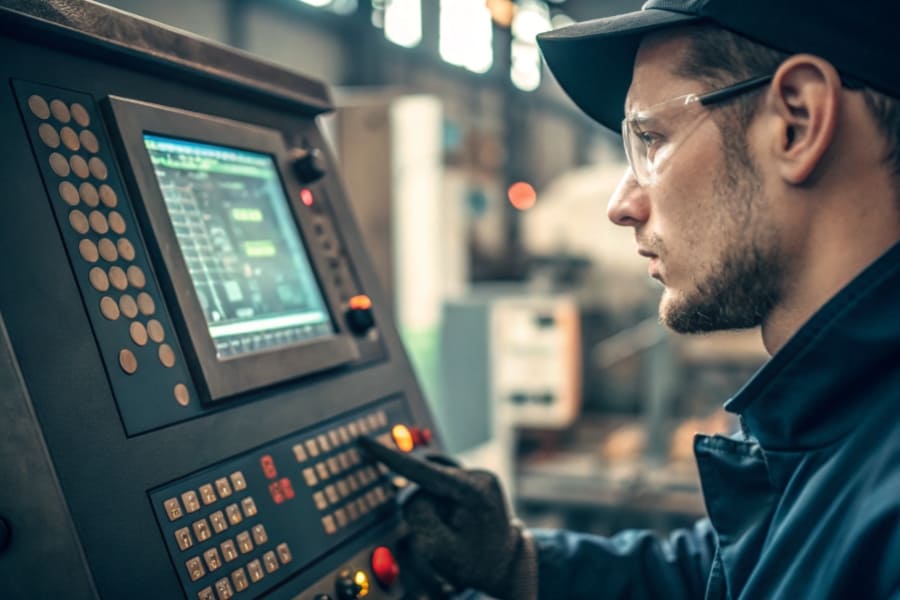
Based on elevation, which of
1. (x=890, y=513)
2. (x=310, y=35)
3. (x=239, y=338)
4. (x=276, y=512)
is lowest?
(x=890, y=513)

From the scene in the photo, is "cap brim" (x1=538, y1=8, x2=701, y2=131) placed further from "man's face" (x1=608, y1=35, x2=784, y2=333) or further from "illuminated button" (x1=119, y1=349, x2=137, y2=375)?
"illuminated button" (x1=119, y1=349, x2=137, y2=375)

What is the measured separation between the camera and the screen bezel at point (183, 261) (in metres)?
0.69

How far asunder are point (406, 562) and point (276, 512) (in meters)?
0.21

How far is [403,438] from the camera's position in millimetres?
941

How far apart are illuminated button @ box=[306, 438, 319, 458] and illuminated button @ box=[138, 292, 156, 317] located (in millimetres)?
208

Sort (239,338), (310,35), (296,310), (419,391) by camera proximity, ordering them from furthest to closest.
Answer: (310,35), (419,391), (296,310), (239,338)

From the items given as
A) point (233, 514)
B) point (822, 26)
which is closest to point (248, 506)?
point (233, 514)

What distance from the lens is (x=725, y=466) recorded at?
83cm

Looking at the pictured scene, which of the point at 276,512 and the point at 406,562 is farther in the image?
the point at 406,562

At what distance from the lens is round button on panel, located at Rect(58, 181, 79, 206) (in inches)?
24.6

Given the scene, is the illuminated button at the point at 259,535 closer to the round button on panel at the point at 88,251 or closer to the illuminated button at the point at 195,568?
the illuminated button at the point at 195,568

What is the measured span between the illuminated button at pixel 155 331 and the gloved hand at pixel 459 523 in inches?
10.7

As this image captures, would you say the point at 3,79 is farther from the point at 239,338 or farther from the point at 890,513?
the point at 890,513

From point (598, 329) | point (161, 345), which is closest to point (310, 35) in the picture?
point (598, 329)
